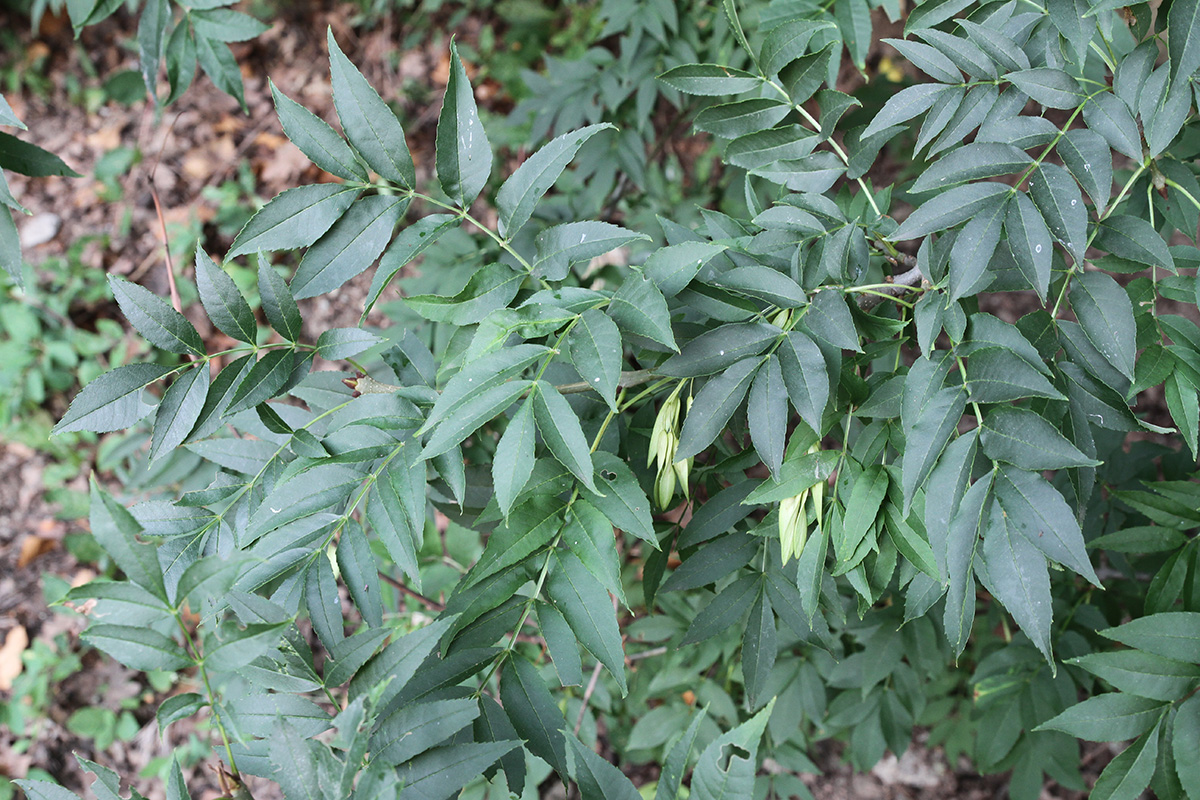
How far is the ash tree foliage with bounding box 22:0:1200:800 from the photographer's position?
80 centimetres

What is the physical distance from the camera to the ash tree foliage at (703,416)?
31.6 inches

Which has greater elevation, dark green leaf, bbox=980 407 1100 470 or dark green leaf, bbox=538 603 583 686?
dark green leaf, bbox=980 407 1100 470

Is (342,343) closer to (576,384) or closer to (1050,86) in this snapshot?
(576,384)

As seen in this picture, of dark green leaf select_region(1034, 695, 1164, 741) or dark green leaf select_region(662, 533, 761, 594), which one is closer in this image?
dark green leaf select_region(1034, 695, 1164, 741)

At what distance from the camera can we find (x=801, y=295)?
908mm

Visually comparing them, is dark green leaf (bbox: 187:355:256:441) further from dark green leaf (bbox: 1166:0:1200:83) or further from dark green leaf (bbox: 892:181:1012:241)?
dark green leaf (bbox: 1166:0:1200:83)

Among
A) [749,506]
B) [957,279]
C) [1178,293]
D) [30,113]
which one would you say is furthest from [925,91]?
[30,113]

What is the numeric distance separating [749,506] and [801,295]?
373mm

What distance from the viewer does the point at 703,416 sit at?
91cm

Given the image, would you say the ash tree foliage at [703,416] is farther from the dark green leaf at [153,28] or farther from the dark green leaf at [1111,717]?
the dark green leaf at [153,28]

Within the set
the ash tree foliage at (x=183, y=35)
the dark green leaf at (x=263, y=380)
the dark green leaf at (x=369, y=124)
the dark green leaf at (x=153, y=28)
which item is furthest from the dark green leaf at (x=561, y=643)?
the dark green leaf at (x=153, y=28)

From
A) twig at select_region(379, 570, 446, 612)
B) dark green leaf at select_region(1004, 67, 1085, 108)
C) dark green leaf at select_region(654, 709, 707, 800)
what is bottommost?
twig at select_region(379, 570, 446, 612)

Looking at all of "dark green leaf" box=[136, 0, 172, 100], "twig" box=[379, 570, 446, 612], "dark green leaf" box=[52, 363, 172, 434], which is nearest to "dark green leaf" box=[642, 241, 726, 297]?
"dark green leaf" box=[52, 363, 172, 434]

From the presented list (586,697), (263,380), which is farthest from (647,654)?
(263,380)
